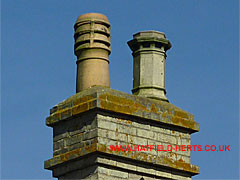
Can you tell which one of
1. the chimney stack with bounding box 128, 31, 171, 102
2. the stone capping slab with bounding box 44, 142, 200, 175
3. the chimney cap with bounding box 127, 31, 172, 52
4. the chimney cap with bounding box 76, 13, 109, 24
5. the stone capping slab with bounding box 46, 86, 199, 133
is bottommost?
the stone capping slab with bounding box 44, 142, 200, 175

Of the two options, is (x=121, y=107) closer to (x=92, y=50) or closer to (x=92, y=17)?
(x=92, y=50)

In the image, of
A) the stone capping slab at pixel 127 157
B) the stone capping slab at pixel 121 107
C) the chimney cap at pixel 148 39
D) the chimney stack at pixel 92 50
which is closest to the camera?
the stone capping slab at pixel 127 157

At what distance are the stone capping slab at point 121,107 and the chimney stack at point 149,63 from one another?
501 mm

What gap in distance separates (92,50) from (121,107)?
143 cm

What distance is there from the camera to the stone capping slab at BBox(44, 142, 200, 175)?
16.4 m

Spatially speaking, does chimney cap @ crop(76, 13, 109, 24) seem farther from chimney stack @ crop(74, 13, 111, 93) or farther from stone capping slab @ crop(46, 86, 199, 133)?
stone capping slab @ crop(46, 86, 199, 133)

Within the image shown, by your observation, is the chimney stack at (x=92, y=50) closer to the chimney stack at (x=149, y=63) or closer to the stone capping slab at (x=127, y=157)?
the chimney stack at (x=149, y=63)

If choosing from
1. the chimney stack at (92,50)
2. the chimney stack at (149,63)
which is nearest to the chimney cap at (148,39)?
the chimney stack at (149,63)

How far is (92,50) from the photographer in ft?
57.8

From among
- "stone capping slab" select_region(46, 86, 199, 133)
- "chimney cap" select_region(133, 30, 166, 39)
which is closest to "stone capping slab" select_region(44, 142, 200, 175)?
"stone capping slab" select_region(46, 86, 199, 133)

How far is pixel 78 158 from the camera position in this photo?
16719 mm

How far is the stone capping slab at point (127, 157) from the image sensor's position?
16406 mm

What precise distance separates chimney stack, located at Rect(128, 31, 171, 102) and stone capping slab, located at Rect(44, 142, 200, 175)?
4.89ft

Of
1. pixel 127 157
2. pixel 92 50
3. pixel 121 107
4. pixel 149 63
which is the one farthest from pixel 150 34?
pixel 127 157
